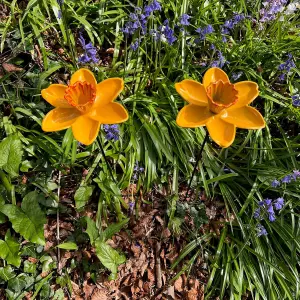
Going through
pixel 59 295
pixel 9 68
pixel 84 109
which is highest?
pixel 84 109

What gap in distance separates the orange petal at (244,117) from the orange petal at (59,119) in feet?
2.46

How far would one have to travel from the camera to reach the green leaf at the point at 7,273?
2.63 m

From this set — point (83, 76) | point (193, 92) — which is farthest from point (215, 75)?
point (83, 76)

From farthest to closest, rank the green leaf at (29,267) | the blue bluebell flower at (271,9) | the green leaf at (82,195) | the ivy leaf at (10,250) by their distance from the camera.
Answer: the blue bluebell flower at (271,9)
the green leaf at (82,195)
the green leaf at (29,267)
the ivy leaf at (10,250)

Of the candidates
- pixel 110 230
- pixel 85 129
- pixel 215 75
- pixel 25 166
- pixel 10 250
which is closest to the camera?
pixel 85 129

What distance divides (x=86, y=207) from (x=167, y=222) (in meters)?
0.63

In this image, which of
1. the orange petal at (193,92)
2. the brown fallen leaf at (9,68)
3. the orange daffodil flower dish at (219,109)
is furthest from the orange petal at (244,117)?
the brown fallen leaf at (9,68)

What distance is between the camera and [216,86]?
81.9 inches

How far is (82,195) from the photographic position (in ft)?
9.31

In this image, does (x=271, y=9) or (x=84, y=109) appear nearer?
(x=84, y=109)

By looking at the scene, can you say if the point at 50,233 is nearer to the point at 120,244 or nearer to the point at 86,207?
the point at 86,207

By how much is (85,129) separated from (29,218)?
97 centimetres

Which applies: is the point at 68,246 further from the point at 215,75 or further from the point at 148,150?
the point at 215,75

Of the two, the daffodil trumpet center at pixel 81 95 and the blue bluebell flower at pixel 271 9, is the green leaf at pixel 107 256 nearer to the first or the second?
the daffodil trumpet center at pixel 81 95
